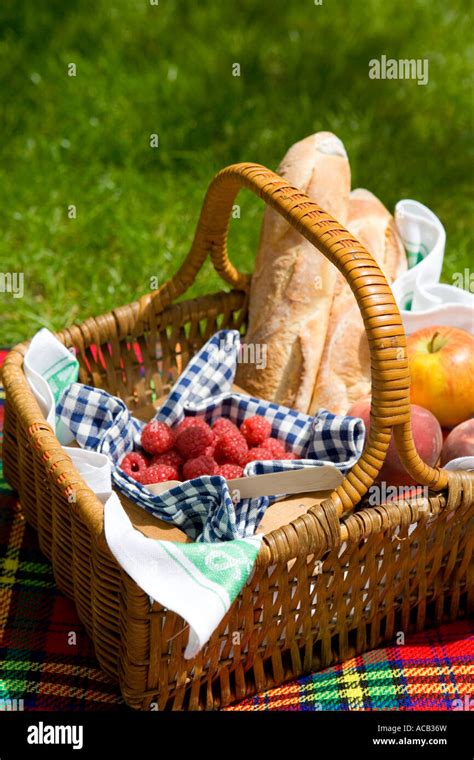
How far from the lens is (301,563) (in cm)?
112

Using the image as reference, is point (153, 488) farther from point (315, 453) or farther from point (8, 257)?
point (8, 257)

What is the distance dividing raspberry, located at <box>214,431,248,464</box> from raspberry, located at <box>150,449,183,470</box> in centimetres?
6

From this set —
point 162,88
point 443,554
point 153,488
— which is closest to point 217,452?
point 153,488

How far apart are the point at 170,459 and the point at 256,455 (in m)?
0.15

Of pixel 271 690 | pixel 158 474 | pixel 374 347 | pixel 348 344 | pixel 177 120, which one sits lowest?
pixel 271 690

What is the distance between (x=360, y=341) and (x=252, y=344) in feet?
0.68

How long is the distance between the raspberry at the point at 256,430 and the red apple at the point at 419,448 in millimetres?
221

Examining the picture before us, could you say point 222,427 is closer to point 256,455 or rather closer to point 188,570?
point 256,455

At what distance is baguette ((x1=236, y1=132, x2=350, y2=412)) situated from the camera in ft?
5.32

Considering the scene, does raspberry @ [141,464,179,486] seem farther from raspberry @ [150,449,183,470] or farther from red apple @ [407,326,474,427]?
red apple @ [407,326,474,427]

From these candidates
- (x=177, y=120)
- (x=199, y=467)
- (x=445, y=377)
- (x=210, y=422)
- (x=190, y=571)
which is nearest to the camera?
(x=190, y=571)

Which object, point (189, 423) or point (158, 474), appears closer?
point (158, 474)

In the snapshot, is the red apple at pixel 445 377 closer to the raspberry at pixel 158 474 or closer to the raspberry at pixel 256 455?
the raspberry at pixel 256 455

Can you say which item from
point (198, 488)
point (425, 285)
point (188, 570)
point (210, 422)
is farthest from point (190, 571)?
point (425, 285)
